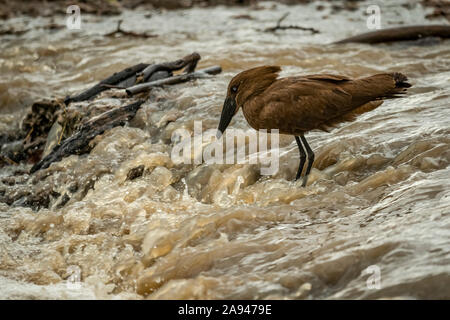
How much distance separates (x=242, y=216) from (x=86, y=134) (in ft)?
8.25

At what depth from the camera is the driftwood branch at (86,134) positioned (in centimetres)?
566

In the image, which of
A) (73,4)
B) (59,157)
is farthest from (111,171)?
(73,4)

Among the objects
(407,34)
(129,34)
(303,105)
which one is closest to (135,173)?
(303,105)

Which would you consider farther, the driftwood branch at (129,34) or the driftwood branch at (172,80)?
the driftwood branch at (129,34)

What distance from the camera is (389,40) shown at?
898 cm

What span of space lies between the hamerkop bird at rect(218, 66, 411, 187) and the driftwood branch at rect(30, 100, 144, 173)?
6.81 ft

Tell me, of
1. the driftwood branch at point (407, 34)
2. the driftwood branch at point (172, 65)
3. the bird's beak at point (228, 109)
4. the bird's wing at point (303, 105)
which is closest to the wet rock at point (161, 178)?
the bird's beak at point (228, 109)

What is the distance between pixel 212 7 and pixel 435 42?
6.90 m

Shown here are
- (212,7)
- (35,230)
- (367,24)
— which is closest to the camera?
(35,230)

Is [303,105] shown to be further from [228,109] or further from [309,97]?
[228,109]

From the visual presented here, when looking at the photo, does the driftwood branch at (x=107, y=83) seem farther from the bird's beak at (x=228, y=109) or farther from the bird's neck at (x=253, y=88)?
the bird's neck at (x=253, y=88)

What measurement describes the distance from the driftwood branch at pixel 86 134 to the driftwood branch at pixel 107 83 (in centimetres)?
59

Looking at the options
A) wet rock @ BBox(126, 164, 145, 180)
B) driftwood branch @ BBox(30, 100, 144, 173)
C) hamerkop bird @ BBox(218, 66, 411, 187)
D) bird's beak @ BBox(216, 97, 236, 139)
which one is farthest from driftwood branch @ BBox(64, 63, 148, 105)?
hamerkop bird @ BBox(218, 66, 411, 187)
